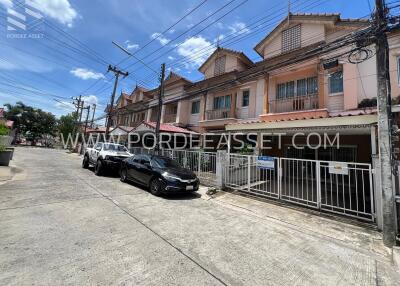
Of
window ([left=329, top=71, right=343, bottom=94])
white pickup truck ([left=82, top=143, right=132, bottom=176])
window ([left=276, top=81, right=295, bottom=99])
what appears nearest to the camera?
window ([left=329, top=71, right=343, bottom=94])

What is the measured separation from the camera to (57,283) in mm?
2691

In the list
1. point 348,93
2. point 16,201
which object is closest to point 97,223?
point 16,201

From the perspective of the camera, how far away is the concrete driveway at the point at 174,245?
3.05 m

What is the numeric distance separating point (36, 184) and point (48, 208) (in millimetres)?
3624

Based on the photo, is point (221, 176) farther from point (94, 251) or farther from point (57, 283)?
point (57, 283)

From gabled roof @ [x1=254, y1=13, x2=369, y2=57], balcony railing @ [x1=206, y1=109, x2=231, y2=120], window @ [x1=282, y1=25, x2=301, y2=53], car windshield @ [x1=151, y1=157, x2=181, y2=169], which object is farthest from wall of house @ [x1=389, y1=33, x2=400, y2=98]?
car windshield @ [x1=151, y1=157, x2=181, y2=169]

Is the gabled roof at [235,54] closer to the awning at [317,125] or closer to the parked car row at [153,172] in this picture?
the awning at [317,125]

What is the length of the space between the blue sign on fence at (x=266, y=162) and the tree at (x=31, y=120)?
58081 millimetres

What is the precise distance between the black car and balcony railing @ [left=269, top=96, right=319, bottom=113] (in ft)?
24.1

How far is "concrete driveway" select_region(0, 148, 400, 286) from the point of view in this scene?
10.0ft

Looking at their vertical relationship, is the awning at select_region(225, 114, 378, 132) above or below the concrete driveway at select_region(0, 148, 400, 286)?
above

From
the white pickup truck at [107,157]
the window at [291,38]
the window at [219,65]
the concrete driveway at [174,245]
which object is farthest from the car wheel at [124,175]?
the window at [291,38]

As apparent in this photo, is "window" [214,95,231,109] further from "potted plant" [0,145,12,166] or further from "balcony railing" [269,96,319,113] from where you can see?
"potted plant" [0,145,12,166]

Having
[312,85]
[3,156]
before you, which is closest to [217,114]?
→ [312,85]
